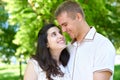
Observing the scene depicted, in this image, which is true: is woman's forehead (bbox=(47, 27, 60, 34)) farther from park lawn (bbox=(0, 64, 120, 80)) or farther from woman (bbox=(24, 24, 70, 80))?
park lawn (bbox=(0, 64, 120, 80))

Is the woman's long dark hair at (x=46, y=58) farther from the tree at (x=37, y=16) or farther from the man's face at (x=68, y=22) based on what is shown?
the tree at (x=37, y=16)

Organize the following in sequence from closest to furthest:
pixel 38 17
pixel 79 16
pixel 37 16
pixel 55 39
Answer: pixel 79 16
pixel 55 39
pixel 38 17
pixel 37 16

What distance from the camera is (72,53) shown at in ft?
10.6

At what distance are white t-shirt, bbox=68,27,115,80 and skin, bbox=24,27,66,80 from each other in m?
0.14

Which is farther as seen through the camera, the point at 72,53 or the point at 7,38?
the point at 7,38

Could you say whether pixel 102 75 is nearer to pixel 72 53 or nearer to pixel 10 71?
pixel 72 53

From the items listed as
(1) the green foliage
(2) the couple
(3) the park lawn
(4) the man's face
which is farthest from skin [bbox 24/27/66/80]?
(3) the park lawn

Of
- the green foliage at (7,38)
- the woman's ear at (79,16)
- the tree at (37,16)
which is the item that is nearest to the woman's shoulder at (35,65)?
the woman's ear at (79,16)

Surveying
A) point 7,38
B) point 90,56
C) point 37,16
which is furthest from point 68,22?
point 7,38

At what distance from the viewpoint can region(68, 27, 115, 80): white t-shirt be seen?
2883mm

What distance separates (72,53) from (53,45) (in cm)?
21

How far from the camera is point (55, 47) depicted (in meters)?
3.35

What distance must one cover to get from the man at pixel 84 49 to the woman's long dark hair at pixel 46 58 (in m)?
0.15

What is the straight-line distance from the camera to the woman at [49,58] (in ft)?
10.8
